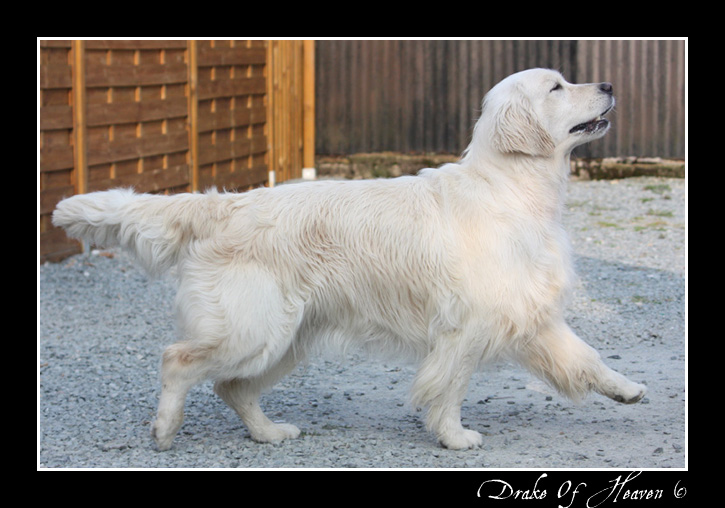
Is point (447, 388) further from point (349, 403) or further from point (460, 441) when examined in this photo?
point (349, 403)

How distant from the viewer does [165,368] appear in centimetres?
420

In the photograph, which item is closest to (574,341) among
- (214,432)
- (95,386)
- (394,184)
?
(394,184)

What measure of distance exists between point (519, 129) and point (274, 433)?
6.19 ft

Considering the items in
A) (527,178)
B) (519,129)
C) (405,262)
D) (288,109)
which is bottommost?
(405,262)

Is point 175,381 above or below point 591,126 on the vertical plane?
below

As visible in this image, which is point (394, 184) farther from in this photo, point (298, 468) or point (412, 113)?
point (412, 113)

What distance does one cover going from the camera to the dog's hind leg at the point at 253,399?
4.50m

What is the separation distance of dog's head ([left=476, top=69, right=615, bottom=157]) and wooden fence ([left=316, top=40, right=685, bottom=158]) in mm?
8872

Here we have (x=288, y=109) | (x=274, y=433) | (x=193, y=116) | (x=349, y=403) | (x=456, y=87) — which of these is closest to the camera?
(x=274, y=433)

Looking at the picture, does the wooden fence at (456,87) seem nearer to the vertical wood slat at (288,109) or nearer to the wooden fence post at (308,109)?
the wooden fence post at (308,109)

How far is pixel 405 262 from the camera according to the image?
13.9ft

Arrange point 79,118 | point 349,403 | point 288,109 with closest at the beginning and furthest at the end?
point 349,403
point 79,118
point 288,109

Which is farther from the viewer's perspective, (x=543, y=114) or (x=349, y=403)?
(x=349, y=403)

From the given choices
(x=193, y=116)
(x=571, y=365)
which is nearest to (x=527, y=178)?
(x=571, y=365)
